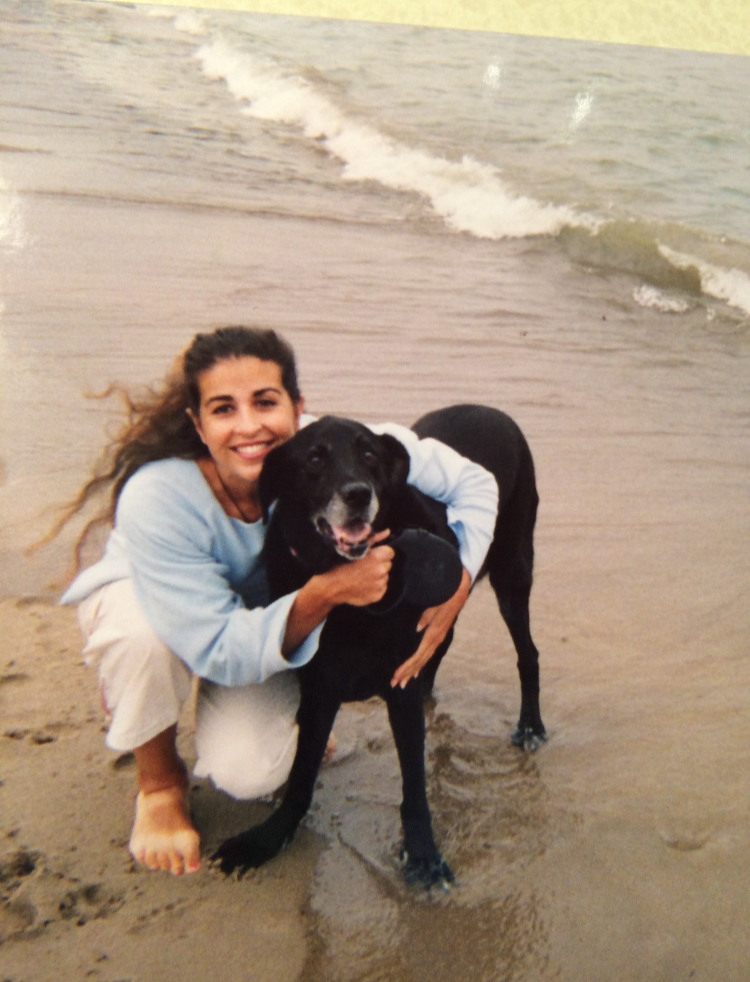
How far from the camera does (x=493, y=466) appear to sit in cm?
206

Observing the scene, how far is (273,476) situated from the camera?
1.60 metres

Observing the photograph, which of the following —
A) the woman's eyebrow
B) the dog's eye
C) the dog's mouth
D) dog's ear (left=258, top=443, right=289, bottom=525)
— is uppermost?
the woman's eyebrow

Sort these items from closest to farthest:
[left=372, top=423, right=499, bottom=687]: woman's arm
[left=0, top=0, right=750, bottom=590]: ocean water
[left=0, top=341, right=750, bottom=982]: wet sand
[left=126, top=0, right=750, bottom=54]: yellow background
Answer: [left=0, top=341, right=750, bottom=982]: wet sand
[left=372, top=423, right=499, bottom=687]: woman's arm
[left=126, top=0, right=750, bottom=54]: yellow background
[left=0, top=0, right=750, bottom=590]: ocean water

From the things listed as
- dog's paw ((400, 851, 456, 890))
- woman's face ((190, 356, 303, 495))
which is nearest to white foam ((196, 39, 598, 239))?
woman's face ((190, 356, 303, 495))

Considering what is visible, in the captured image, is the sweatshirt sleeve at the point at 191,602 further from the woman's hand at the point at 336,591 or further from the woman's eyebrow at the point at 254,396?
the woman's eyebrow at the point at 254,396

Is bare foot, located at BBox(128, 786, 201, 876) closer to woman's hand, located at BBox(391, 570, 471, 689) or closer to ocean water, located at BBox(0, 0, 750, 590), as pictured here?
woman's hand, located at BBox(391, 570, 471, 689)

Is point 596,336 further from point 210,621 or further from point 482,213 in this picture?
point 210,621

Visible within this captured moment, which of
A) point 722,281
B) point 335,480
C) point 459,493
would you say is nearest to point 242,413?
point 335,480

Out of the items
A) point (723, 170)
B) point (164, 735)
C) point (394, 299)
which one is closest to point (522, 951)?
point (164, 735)

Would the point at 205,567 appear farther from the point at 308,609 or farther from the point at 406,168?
the point at 406,168

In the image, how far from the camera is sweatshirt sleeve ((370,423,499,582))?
71.0 inches

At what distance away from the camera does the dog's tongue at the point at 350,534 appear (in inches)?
58.1

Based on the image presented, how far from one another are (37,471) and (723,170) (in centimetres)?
365

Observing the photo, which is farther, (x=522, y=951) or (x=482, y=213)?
(x=482, y=213)
